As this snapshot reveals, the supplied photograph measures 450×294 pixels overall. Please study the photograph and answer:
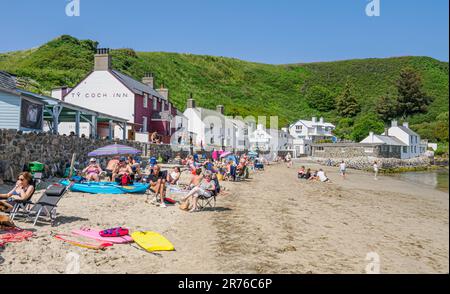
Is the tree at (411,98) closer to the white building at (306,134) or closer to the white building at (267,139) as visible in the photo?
the white building at (306,134)

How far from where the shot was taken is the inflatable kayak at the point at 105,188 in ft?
44.8

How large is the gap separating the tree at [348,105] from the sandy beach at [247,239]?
8311cm

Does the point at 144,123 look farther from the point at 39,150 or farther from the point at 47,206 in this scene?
the point at 47,206

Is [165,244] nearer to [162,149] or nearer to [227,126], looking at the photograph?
[162,149]

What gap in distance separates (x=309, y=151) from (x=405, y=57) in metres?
114

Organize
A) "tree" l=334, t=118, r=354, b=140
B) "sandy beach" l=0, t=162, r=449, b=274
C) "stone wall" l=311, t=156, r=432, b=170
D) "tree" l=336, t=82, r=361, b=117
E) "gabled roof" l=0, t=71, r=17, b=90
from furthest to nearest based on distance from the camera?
1. "tree" l=336, t=82, r=361, b=117
2. "tree" l=334, t=118, r=354, b=140
3. "stone wall" l=311, t=156, r=432, b=170
4. "gabled roof" l=0, t=71, r=17, b=90
5. "sandy beach" l=0, t=162, r=449, b=274

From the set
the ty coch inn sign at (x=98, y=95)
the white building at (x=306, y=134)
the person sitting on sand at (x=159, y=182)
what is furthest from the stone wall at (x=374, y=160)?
the person sitting on sand at (x=159, y=182)

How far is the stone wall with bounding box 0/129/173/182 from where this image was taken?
14.3 metres

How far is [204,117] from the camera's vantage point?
173 ft

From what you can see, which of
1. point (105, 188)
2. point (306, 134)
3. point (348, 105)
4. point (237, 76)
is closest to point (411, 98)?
point (348, 105)

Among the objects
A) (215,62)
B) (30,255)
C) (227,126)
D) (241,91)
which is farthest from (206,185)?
(215,62)

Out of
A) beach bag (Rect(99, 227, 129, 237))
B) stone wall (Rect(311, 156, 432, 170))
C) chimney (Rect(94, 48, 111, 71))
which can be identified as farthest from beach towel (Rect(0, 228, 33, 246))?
stone wall (Rect(311, 156, 432, 170))

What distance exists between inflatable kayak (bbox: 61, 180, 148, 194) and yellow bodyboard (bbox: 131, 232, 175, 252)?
6447 mm

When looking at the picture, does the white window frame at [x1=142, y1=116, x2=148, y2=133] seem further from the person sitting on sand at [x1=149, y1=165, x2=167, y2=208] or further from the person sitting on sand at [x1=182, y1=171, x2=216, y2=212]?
the person sitting on sand at [x1=182, y1=171, x2=216, y2=212]
